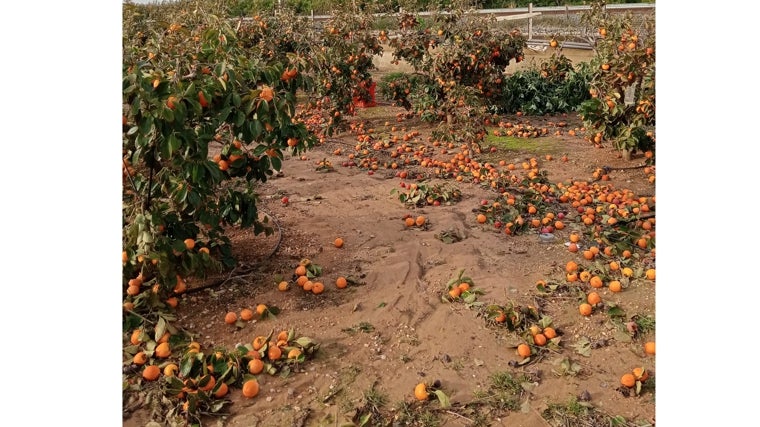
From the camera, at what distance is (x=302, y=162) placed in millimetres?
6598

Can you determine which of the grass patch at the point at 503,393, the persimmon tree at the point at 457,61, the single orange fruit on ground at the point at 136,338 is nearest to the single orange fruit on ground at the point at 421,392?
the grass patch at the point at 503,393

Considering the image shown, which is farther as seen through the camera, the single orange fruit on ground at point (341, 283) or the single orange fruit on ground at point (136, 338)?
the single orange fruit on ground at point (341, 283)

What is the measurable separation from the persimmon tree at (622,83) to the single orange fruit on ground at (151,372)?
4907 millimetres

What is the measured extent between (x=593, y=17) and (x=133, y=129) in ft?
16.6

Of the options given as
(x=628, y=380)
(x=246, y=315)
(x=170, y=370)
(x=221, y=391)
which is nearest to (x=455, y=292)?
(x=628, y=380)

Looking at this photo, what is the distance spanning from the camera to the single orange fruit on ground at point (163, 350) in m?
2.68

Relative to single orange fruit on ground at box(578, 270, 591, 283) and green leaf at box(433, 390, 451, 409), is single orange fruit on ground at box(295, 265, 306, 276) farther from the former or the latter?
single orange fruit on ground at box(578, 270, 591, 283)

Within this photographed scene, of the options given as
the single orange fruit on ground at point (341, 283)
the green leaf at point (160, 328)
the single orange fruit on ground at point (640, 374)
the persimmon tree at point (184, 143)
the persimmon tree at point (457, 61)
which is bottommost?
the single orange fruit on ground at point (640, 374)

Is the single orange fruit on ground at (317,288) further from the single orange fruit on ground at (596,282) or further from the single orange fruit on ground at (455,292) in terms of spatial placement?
the single orange fruit on ground at (596,282)

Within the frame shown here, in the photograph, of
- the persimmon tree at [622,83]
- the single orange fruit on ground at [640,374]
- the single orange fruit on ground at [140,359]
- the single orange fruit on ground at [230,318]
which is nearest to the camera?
the single orange fruit on ground at [640,374]

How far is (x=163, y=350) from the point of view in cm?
268

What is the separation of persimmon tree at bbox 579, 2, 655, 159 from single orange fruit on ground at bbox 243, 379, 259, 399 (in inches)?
183

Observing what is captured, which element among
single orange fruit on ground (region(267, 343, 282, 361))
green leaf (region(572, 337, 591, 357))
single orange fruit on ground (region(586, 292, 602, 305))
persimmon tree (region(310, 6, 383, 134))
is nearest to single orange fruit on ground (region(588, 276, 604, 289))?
single orange fruit on ground (region(586, 292, 602, 305))

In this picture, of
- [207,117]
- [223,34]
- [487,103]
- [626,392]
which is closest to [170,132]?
[207,117]
